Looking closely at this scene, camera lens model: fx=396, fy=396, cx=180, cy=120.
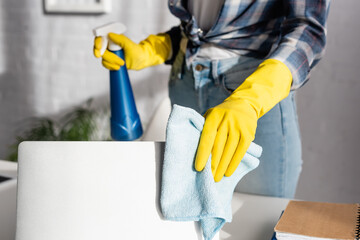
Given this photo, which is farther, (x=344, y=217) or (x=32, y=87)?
(x=32, y=87)

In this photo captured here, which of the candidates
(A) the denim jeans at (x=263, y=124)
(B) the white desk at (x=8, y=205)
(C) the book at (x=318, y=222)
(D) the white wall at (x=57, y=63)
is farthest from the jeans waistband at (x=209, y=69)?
(D) the white wall at (x=57, y=63)

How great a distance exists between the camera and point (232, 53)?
1043 mm

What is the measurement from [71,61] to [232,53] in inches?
65.3

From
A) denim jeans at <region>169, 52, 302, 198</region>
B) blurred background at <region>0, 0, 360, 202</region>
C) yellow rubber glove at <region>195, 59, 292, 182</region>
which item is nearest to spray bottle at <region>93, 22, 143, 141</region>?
denim jeans at <region>169, 52, 302, 198</region>

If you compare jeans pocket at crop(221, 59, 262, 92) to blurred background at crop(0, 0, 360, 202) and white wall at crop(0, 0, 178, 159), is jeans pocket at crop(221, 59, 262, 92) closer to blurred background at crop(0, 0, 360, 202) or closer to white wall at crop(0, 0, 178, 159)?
blurred background at crop(0, 0, 360, 202)

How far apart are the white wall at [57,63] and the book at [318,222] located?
1.43 metres

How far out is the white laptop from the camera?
643mm

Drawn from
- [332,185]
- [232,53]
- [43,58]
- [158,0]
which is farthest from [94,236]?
[43,58]

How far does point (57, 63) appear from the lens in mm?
2541

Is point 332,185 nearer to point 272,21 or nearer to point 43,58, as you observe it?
point 272,21

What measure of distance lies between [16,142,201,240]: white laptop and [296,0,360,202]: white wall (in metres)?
1.28

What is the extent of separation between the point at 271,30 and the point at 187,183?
524 millimetres

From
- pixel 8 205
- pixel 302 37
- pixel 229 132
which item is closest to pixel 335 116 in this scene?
pixel 302 37

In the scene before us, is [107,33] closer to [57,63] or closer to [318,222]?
[318,222]
